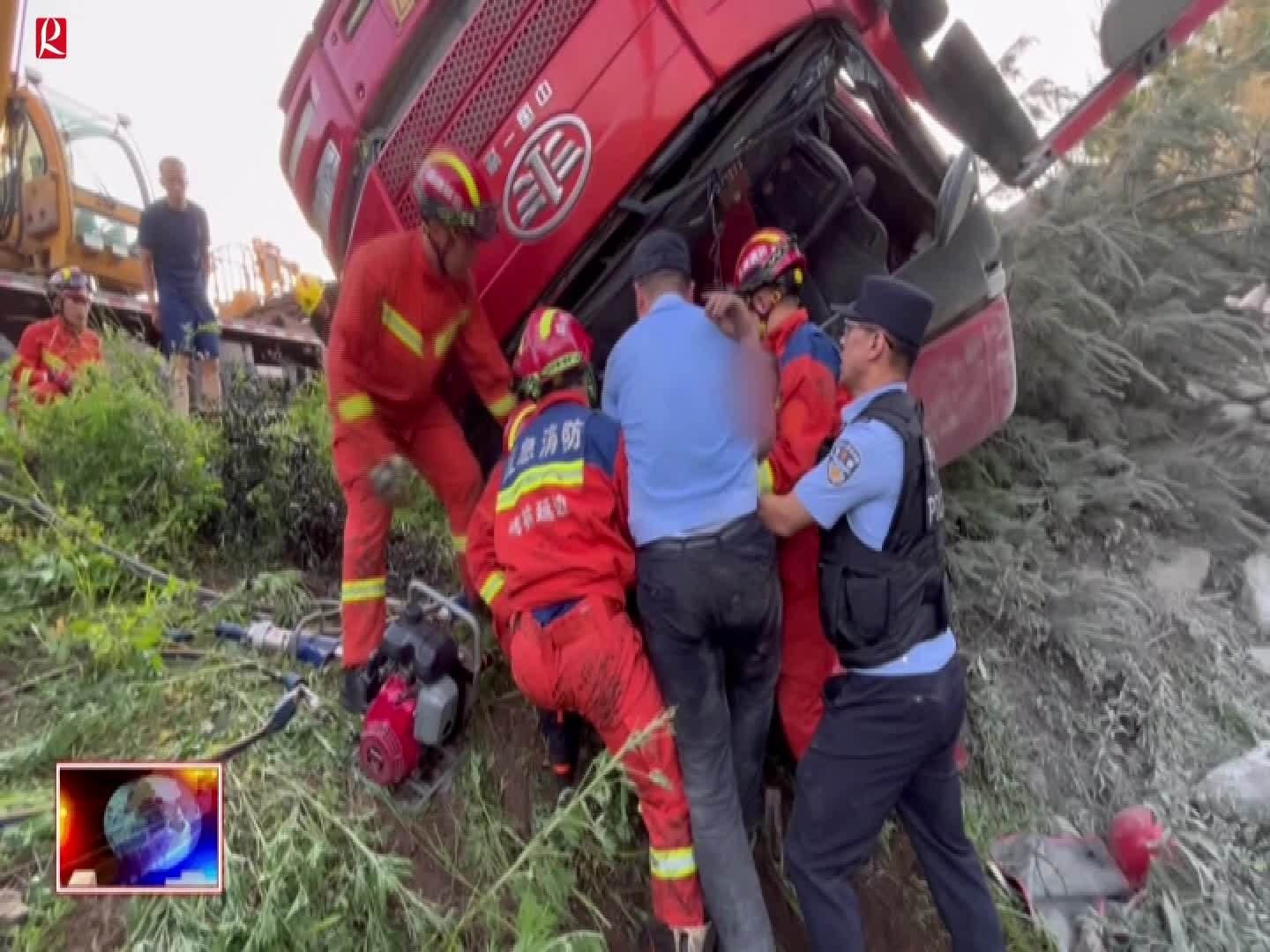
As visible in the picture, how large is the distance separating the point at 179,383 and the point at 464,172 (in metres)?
2.98

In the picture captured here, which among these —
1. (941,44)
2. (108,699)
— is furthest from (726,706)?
(941,44)

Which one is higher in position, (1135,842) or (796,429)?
(796,429)

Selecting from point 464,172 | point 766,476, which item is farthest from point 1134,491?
point 464,172

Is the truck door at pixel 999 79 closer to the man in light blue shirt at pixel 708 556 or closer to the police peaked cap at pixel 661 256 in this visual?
the police peaked cap at pixel 661 256

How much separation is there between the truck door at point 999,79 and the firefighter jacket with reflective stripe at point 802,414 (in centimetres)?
85

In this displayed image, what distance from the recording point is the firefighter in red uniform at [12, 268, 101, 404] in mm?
5039

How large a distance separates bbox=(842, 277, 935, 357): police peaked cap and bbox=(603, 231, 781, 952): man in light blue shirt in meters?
0.33

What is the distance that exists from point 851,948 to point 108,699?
2268 mm

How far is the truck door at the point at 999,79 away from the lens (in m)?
2.47

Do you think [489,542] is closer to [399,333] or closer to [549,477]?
[549,477]

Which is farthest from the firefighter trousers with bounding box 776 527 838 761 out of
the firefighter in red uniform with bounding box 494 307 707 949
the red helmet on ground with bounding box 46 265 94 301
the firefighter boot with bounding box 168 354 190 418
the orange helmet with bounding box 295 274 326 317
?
the red helmet on ground with bounding box 46 265 94 301

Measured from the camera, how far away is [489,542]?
108 inches

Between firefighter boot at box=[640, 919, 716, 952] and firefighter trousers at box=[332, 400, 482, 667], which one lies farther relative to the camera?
firefighter trousers at box=[332, 400, 482, 667]

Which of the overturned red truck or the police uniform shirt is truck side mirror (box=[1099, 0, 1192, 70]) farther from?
the police uniform shirt
